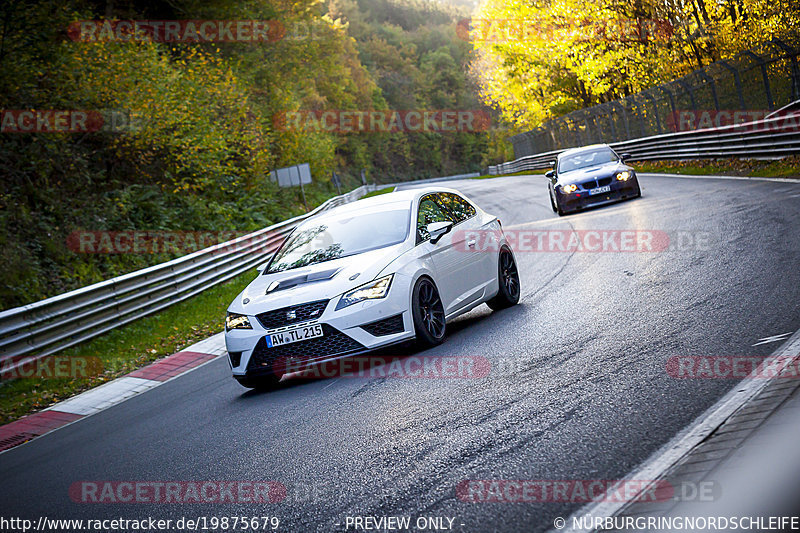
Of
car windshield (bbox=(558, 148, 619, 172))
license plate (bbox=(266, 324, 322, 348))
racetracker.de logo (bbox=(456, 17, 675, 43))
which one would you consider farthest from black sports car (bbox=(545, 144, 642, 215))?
racetracker.de logo (bbox=(456, 17, 675, 43))

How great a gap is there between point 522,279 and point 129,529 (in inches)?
320

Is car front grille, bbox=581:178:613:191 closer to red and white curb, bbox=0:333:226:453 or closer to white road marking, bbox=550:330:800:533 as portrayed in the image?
red and white curb, bbox=0:333:226:453

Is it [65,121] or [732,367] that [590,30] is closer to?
[65,121]

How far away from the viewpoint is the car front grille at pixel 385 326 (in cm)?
698

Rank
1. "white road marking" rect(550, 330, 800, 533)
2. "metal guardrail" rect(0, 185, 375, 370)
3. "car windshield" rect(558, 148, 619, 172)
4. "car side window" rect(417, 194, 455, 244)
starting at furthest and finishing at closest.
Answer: "car windshield" rect(558, 148, 619, 172), "metal guardrail" rect(0, 185, 375, 370), "car side window" rect(417, 194, 455, 244), "white road marking" rect(550, 330, 800, 533)

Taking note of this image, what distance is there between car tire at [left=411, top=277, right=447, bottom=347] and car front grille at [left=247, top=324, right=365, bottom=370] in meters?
0.66

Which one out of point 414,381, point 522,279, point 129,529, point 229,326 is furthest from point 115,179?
point 129,529

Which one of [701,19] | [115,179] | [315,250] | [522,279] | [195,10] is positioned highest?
[195,10]

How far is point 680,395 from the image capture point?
4.65m

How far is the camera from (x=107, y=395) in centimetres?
968

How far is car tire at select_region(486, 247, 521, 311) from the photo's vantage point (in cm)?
924

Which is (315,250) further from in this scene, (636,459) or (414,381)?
(636,459)

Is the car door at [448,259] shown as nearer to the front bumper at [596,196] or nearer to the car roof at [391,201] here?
the car roof at [391,201]

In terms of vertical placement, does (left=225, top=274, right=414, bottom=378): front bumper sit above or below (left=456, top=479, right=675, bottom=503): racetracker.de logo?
above
